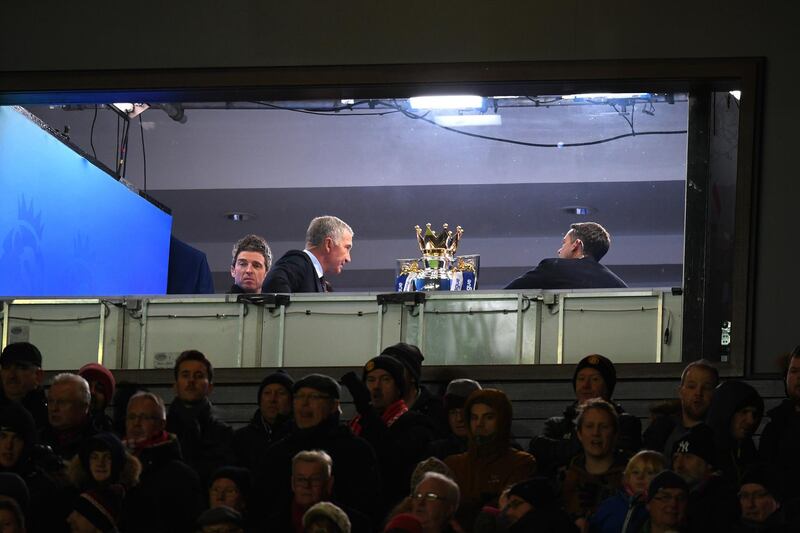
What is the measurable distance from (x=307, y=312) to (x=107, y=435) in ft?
9.69

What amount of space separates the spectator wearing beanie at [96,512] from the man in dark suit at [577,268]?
3.68m

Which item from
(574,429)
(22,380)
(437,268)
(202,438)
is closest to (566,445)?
(574,429)

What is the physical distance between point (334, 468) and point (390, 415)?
70 cm

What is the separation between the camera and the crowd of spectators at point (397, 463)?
6645 millimetres

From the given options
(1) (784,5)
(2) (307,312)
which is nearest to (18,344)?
(2) (307,312)

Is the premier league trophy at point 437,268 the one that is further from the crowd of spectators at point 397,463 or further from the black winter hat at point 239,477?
the black winter hat at point 239,477

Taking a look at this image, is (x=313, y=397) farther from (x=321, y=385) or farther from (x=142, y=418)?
(x=142, y=418)

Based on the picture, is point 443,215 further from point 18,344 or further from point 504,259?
point 18,344

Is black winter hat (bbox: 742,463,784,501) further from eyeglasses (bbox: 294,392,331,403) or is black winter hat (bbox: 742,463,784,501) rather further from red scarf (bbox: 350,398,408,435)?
eyeglasses (bbox: 294,392,331,403)

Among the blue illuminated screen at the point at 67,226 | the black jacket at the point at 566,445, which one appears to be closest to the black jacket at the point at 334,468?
the black jacket at the point at 566,445

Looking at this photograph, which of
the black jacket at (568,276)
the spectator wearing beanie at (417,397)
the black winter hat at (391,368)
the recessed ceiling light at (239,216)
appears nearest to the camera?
the black winter hat at (391,368)

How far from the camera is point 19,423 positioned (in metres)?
7.61

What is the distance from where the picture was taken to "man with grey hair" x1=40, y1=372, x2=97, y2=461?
26.0 ft

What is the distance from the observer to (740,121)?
31.1 feet
